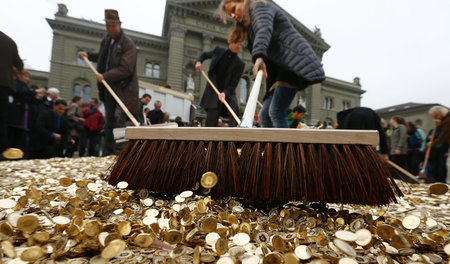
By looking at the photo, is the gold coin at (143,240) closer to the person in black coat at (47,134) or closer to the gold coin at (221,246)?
the gold coin at (221,246)

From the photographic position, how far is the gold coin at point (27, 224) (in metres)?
0.65

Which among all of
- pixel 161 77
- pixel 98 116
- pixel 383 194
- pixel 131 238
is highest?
pixel 161 77

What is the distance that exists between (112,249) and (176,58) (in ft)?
64.0

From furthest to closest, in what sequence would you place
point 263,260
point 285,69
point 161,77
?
point 161,77 < point 285,69 < point 263,260

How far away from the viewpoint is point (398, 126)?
464cm

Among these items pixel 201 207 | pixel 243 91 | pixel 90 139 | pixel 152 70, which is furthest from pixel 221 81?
pixel 152 70

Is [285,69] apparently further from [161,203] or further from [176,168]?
[161,203]

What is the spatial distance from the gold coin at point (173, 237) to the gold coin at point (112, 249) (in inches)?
5.6

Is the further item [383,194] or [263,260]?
[383,194]

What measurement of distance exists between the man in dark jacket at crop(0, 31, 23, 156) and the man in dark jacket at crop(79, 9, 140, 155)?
678 mm

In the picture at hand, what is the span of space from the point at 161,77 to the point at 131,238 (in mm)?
21210

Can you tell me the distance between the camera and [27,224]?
2.19 feet

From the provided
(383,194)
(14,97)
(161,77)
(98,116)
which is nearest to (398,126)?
(383,194)

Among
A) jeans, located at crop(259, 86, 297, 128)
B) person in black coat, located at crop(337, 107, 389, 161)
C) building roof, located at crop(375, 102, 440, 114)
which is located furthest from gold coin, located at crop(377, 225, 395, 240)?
building roof, located at crop(375, 102, 440, 114)
